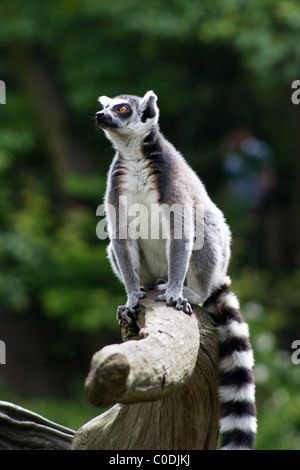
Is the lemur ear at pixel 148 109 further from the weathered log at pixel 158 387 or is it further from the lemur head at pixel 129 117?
the weathered log at pixel 158 387

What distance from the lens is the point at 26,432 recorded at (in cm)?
346

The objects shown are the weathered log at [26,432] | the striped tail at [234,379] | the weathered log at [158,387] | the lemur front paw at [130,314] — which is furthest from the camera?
the lemur front paw at [130,314]

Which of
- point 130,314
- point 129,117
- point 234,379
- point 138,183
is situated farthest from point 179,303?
point 129,117

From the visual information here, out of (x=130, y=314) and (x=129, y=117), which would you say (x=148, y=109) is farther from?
(x=130, y=314)

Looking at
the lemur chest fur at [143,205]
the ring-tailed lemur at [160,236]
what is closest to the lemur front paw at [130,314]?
the ring-tailed lemur at [160,236]

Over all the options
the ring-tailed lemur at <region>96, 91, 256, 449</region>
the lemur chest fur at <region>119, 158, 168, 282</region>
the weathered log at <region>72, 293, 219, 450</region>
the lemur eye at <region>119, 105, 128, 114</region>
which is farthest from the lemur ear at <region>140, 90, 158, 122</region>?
the weathered log at <region>72, 293, 219, 450</region>

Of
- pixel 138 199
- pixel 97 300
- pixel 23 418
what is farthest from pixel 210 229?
pixel 97 300

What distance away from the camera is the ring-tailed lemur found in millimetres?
3971

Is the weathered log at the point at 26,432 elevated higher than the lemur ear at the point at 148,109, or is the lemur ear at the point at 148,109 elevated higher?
the lemur ear at the point at 148,109

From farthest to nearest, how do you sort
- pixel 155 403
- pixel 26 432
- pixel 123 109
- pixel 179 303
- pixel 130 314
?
pixel 123 109
pixel 130 314
pixel 179 303
pixel 26 432
pixel 155 403

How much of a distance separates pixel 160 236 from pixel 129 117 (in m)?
0.79

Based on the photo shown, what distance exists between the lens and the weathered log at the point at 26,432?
342 cm

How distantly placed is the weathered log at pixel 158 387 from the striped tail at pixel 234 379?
66mm

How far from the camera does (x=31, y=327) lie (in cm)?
1119
